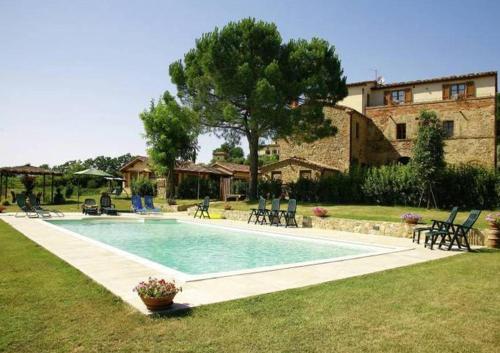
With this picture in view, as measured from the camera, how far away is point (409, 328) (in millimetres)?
4156

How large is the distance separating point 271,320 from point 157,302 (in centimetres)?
130

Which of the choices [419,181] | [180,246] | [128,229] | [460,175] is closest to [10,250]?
[180,246]

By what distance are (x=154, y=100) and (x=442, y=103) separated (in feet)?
79.4

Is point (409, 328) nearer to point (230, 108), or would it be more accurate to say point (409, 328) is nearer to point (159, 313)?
point (159, 313)

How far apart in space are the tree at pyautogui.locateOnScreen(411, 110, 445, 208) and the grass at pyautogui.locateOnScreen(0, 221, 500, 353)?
15.5m

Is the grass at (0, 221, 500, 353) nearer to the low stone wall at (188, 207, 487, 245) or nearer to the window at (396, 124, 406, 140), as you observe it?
the low stone wall at (188, 207, 487, 245)

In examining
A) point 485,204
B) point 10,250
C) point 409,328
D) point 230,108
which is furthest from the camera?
point 230,108

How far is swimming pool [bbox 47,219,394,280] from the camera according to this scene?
905cm

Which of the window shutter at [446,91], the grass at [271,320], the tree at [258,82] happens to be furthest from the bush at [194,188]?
the grass at [271,320]

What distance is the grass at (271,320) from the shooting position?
3656 millimetres

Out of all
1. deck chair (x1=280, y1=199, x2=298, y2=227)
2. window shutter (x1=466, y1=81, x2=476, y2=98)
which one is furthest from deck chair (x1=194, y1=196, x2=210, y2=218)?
window shutter (x1=466, y1=81, x2=476, y2=98)

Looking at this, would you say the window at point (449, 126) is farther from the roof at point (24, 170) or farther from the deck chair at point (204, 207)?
the roof at point (24, 170)

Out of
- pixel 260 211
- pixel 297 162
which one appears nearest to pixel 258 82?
pixel 260 211

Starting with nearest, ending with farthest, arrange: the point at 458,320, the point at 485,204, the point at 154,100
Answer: the point at 458,320 → the point at 485,204 → the point at 154,100
